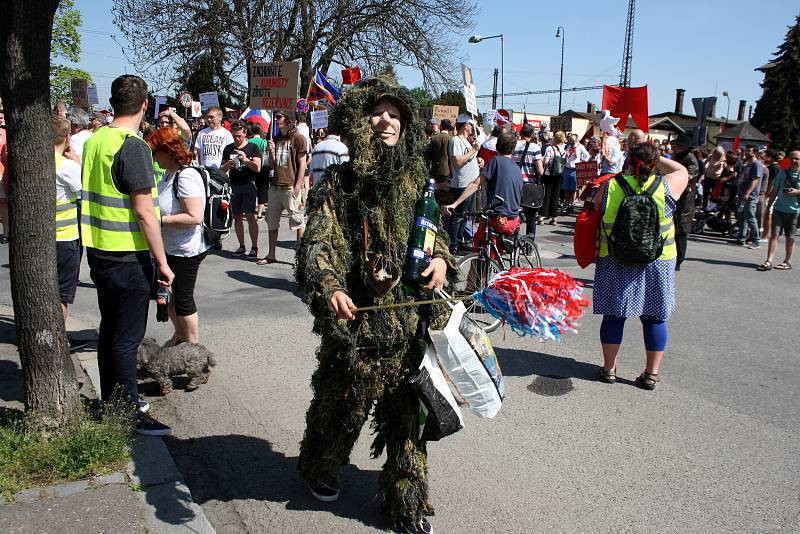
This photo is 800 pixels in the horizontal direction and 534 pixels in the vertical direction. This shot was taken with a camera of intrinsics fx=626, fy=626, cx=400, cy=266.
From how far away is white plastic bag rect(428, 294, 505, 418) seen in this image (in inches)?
107

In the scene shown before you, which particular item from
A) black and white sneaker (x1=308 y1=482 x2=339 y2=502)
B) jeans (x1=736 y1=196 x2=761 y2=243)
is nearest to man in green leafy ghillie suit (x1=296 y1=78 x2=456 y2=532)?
black and white sneaker (x1=308 y1=482 x2=339 y2=502)

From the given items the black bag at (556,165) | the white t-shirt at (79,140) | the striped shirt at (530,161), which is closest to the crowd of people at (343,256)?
the white t-shirt at (79,140)

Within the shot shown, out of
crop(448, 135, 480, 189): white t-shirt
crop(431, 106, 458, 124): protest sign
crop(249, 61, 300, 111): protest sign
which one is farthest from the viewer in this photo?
crop(431, 106, 458, 124): protest sign

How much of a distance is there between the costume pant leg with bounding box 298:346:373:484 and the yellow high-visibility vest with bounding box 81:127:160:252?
4.66 feet

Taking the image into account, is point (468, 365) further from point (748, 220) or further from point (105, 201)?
point (748, 220)

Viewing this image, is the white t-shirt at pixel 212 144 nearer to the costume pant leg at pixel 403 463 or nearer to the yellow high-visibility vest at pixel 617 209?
the yellow high-visibility vest at pixel 617 209

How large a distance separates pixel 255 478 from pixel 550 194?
40.7 ft

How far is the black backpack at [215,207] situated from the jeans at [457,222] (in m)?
4.98

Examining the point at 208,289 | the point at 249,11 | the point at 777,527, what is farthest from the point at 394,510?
the point at 249,11

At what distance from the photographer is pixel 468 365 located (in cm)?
272

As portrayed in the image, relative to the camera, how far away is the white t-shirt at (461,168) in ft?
31.7

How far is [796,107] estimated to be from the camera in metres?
52.7

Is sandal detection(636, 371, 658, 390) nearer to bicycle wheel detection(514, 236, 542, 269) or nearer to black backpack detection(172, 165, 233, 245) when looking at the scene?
bicycle wheel detection(514, 236, 542, 269)

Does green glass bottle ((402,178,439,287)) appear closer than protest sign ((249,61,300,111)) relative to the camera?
Yes
